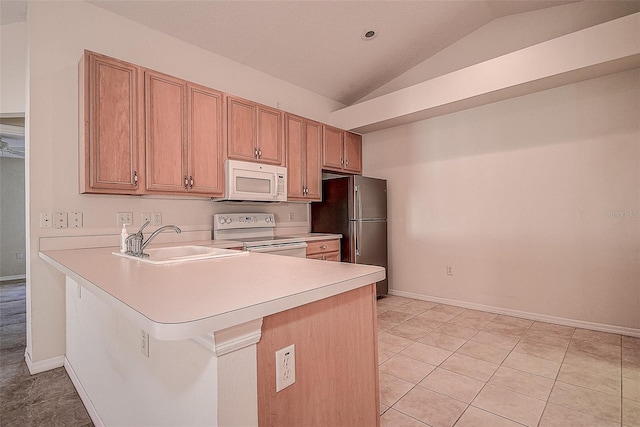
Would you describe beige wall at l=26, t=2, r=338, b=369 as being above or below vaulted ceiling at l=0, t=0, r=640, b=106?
below

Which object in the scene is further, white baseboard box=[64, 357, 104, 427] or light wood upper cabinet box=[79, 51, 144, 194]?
light wood upper cabinet box=[79, 51, 144, 194]

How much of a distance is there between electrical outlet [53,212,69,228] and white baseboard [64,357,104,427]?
99cm

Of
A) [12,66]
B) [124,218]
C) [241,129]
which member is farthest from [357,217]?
[12,66]

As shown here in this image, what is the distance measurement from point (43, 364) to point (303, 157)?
2.90 m

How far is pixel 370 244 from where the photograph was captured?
3.91 meters

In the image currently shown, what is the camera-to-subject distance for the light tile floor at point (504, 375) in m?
1.69

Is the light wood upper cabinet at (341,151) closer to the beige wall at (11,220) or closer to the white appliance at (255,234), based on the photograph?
the white appliance at (255,234)

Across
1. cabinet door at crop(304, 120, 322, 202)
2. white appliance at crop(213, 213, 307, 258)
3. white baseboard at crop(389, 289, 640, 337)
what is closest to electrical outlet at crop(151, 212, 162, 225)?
white appliance at crop(213, 213, 307, 258)

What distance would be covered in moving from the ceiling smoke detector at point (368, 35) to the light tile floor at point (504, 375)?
3.01 metres

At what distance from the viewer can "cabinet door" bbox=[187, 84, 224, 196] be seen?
2672 millimetres

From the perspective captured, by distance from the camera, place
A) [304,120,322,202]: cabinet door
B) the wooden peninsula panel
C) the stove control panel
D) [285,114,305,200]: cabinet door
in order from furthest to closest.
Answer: [304,120,322,202]: cabinet door → [285,114,305,200]: cabinet door → the stove control panel → the wooden peninsula panel

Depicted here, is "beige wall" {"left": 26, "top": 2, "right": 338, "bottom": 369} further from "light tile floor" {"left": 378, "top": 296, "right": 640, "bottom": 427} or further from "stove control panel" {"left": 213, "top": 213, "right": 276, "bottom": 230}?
"light tile floor" {"left": 378, "top": 296, "right": 640, "bottom": 427}

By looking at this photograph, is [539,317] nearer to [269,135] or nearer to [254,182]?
[254,182]

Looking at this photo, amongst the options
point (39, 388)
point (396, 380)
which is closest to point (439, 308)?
point (396, 380)
